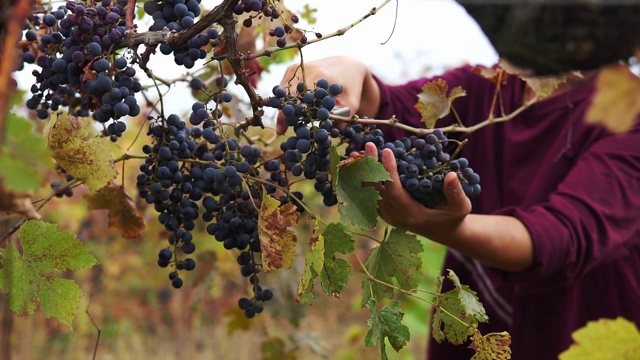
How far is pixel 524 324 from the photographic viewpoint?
1794 millimetres

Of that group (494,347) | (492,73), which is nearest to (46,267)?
(494,347)

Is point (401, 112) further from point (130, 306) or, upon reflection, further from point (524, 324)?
point (130, 306)

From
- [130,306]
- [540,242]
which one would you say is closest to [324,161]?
[540,242]

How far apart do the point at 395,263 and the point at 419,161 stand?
156 mm

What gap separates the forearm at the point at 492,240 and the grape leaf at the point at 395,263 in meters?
0.11

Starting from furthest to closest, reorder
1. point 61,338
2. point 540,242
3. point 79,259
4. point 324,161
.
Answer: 1. point 61,338
2. point 540,242
3. point 324,161
4. point 79,259

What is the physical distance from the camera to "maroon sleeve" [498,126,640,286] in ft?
4.85

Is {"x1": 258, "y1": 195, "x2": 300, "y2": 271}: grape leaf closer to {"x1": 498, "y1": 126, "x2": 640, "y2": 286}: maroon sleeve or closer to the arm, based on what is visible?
the arm

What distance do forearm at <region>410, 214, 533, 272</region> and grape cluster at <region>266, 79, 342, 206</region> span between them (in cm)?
25

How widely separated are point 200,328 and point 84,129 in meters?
5.01

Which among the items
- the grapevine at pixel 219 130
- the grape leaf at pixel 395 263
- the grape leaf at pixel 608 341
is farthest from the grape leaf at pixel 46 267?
the grape leaf at pixel 608 341

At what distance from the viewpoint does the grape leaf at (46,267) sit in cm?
98

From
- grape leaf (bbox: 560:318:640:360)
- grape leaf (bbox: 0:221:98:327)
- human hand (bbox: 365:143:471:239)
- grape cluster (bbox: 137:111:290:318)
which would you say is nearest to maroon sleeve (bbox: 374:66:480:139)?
human hand (bbox: 365:143:471:239)

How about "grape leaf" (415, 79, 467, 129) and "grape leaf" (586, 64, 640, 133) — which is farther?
"grape leaf" (415, 79, 467, 129)
